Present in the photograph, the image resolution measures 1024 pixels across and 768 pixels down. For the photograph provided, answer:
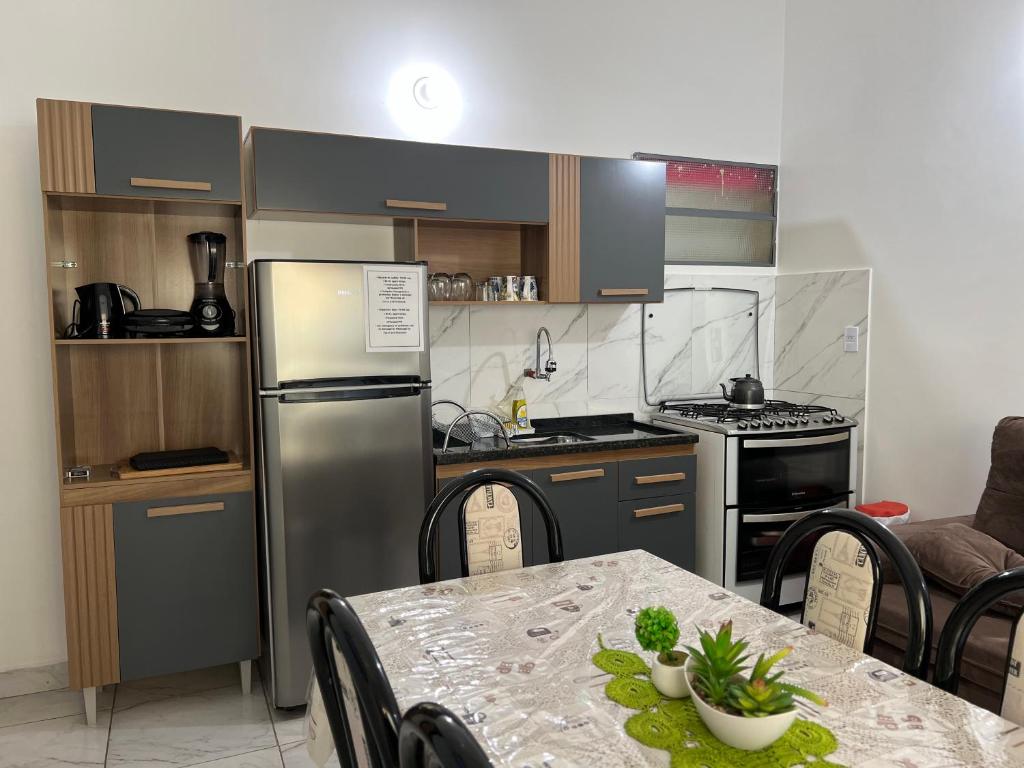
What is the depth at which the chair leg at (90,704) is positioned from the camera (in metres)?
2.80

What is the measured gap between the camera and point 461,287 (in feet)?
11.2

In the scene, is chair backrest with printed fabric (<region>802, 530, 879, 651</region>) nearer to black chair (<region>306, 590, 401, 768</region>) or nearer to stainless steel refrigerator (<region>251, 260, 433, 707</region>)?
black chair (<region>306, 590, 401, 768</region>)

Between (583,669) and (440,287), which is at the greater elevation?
(440,287)

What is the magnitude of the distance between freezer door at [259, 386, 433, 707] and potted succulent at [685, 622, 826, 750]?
180cm

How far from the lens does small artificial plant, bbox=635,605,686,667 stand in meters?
1.40

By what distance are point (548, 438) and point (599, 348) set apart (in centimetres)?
58

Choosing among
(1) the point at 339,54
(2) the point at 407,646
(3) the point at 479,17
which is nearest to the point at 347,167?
(1) the point at 339,54

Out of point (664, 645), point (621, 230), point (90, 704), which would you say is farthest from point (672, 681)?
point (621, 230)

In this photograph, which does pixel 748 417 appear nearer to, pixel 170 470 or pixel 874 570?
pixel 874 570

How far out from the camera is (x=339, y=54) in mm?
3359

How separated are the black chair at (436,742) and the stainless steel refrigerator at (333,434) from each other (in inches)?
77.8

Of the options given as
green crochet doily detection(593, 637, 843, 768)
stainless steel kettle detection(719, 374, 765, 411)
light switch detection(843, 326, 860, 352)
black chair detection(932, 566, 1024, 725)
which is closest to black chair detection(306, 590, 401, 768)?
green crochet doily detection(593, 637, 843, 768)

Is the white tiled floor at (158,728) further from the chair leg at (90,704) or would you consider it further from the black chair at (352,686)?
the black chair at (352,686)

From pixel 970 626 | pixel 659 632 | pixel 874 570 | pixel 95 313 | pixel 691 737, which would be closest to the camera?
pixel 691 737
